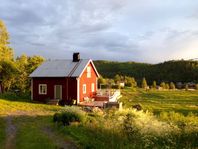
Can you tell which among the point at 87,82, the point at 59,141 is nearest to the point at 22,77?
the point at 87,82

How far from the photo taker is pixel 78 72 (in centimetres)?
3597

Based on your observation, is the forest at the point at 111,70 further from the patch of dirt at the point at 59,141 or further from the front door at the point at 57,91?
the patch of dirt at the point at 59,141

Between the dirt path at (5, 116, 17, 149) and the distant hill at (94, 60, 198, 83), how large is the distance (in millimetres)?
95564

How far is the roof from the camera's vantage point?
36253mm

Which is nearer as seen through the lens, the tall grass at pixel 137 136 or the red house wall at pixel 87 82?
the tall grass at pixel 137 136

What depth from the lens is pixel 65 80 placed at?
36.1 meters

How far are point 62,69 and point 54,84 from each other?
234cm

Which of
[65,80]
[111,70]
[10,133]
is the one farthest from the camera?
[111,70]

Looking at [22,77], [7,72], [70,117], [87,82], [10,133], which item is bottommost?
[10,133]

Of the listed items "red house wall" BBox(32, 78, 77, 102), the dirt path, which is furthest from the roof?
the dirt path

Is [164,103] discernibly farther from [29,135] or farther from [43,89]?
[29,135]

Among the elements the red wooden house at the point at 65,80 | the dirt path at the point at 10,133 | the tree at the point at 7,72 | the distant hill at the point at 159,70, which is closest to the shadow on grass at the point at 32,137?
the dirt path at the point at 10,133

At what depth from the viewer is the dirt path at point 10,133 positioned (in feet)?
45.3

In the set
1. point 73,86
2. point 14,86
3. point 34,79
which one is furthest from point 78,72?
point 14,86
